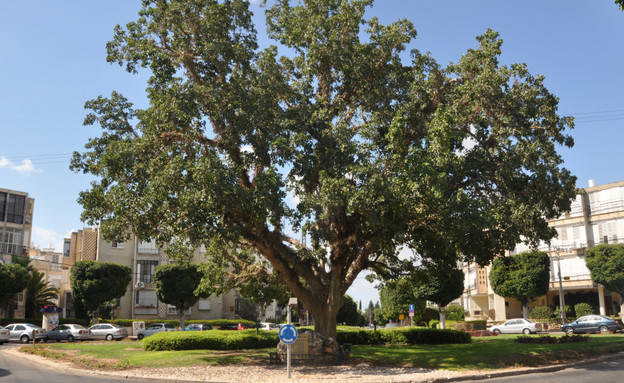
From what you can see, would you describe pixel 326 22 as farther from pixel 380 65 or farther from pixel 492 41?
pixel 492 41

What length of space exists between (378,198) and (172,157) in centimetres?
728

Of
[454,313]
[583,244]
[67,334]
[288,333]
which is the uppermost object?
[583,244]

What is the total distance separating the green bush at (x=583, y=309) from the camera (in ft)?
166

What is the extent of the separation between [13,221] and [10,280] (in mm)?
17056

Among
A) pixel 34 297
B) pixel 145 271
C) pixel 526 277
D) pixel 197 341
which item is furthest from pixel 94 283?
pixel 526 277

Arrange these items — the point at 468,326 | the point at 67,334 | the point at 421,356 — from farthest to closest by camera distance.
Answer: the point at 468,326
the point at 67,334
the point at 421,356

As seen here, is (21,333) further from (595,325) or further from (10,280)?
(595,325)

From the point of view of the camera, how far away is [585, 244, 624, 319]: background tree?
45438mm

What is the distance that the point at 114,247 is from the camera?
58.9m

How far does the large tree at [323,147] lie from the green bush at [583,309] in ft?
121

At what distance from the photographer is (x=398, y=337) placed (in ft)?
93.1

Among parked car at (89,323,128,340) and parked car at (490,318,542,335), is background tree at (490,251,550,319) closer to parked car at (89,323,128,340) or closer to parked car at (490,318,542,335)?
parked car at (490,318,542,335)

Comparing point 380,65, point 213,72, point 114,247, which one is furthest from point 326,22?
point 114,247

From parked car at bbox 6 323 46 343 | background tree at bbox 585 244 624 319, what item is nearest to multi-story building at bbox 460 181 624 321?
background tree at bbox 585 244 624 319
